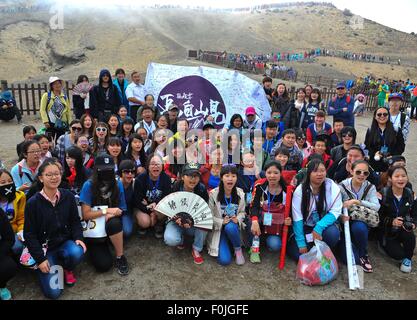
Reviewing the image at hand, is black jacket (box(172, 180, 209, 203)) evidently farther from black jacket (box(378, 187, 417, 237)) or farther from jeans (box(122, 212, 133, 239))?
black jacket (box(378, 187, 417, 237))

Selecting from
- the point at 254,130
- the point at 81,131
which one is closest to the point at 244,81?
the point at 254,130

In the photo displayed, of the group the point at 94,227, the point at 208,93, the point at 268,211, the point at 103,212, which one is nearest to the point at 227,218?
the point at 268,211

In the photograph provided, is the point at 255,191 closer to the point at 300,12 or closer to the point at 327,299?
the point at 327,299

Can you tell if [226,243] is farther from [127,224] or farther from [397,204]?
[397,204]

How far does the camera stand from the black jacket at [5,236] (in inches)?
140

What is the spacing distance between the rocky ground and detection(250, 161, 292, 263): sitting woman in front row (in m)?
0.22

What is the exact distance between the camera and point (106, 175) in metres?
4.32

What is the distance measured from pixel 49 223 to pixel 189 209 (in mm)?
1676

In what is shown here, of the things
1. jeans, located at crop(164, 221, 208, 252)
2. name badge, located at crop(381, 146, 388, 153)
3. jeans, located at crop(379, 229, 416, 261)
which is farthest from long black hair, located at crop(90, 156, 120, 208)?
name badge, located at crop(381, 146, 388, 153)

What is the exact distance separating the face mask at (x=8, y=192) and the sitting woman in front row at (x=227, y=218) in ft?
7.99

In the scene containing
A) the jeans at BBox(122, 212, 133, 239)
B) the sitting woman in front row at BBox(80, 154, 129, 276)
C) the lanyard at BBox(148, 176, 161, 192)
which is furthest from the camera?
the lanyard at BBox(148, 176, 161, 192)

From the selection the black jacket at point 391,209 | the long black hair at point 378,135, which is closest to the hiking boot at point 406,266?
the black jacket at point 391,209

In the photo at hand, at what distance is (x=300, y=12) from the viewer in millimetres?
88250

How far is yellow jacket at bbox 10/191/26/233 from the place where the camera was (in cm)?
400
